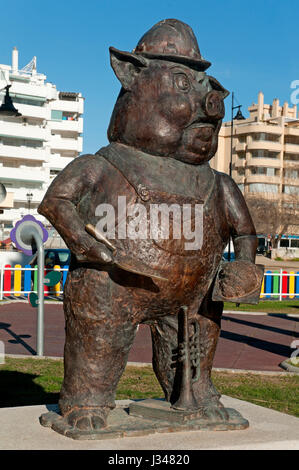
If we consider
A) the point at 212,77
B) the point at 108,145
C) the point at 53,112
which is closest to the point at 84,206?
the point at 108,145

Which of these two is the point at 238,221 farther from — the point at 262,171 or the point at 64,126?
the point at 64,126

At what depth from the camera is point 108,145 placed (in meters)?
3.49

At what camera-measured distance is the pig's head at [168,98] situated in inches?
130

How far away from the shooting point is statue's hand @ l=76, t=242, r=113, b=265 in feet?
10.2

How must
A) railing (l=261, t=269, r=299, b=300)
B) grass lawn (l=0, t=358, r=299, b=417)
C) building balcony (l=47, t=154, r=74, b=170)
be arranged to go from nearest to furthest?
grass lawn (l=0, t=358, r=299, b=417)
railing (l=261, t=269, r=299, b=300)
building balcony (l=47, t=154, r=74, b=170)

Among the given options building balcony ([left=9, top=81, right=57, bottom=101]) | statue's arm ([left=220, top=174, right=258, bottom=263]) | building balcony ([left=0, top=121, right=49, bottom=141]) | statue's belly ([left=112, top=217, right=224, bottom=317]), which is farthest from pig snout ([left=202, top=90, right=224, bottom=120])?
building balcony ([left=9, top=81, right=57, bottom=101])

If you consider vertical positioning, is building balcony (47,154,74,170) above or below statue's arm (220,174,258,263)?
above

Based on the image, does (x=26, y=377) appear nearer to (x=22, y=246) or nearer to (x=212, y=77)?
(x=22, y=246)

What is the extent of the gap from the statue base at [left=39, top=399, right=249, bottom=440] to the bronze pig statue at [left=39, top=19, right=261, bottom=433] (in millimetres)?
50

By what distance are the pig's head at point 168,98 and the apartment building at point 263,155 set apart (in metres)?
48.5

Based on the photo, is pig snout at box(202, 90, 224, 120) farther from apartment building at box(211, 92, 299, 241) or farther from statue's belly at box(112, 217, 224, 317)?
apartment building at box(211, 92, 299, 241)

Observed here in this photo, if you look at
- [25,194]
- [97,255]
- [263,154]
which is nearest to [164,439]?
[97,255]

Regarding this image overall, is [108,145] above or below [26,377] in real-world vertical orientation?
above
